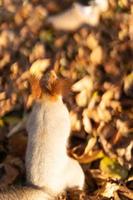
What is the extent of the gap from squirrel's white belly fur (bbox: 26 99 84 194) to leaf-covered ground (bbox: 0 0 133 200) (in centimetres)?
25

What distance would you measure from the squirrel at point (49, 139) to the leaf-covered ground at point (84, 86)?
0.83 feet

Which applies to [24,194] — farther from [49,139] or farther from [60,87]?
[60,87]

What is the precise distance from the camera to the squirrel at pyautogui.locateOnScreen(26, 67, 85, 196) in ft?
12.3

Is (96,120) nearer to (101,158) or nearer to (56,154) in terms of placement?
(101,158)

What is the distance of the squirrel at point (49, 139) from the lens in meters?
3.75

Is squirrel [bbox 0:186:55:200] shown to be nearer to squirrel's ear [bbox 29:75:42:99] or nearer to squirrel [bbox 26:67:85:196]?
squirrel [bbox 26:67:85:196]

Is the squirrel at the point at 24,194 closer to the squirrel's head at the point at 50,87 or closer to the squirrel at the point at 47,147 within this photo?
the squirrel at the point at 47,147

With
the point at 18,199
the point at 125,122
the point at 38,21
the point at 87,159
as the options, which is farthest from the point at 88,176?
the point at 38,21

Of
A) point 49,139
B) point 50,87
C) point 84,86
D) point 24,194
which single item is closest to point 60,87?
point 50,87

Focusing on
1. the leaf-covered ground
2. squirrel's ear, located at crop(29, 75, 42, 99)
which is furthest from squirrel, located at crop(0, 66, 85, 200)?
the leaf-covered ground

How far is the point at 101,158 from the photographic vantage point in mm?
4461

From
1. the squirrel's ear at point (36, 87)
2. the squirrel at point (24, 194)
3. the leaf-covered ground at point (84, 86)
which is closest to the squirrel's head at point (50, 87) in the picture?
the squirrel's ear at point (36, 87)

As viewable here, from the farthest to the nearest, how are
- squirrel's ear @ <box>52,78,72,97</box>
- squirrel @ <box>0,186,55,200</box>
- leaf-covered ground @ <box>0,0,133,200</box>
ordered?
leaf-covered ground @ <box>0,0,133,200</box>
squirrel @ <box>0,186,55,200</box>
squirrel's ear @ <box>52,78,72,97</box>

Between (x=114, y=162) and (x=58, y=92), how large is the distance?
909mm
